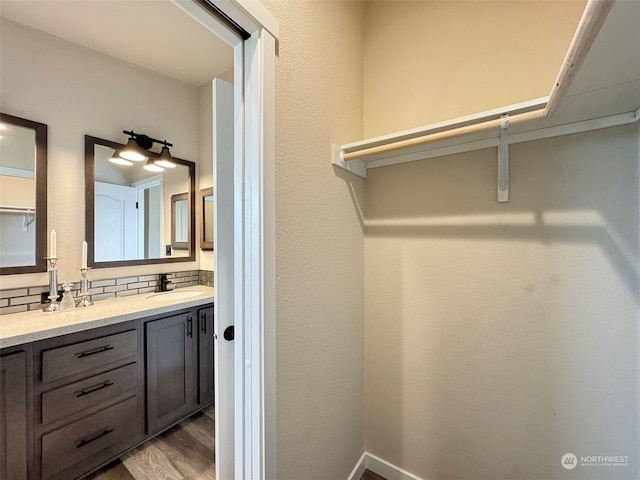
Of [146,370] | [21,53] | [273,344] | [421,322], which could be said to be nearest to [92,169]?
[21,53]

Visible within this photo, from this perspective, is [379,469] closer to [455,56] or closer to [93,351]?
[93,351]

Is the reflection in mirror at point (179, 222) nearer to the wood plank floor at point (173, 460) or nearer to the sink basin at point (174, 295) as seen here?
the sink basin at point (174, 295)

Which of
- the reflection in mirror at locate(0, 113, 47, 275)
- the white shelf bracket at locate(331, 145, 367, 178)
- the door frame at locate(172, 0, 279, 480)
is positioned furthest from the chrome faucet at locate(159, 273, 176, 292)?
the white shelf bracket at locate(331, 145, 367, 178)

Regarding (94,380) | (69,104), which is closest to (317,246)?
(94,380)

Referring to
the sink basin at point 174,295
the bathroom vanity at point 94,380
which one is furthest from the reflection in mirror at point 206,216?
the bathroom vanity at point 94,380

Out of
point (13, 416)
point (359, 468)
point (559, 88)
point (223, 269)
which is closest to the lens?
point (559, 88)

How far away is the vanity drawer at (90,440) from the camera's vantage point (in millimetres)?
1320

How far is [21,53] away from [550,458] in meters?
3.39

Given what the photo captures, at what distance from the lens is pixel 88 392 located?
1438 mm

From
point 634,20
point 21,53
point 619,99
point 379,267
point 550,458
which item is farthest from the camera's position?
point 21,53

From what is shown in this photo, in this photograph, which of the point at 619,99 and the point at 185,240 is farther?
the point at 185,240

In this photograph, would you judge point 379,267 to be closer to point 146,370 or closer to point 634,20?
point 634,20

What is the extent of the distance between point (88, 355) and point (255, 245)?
4.38 feet

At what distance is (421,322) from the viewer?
4.33ft
